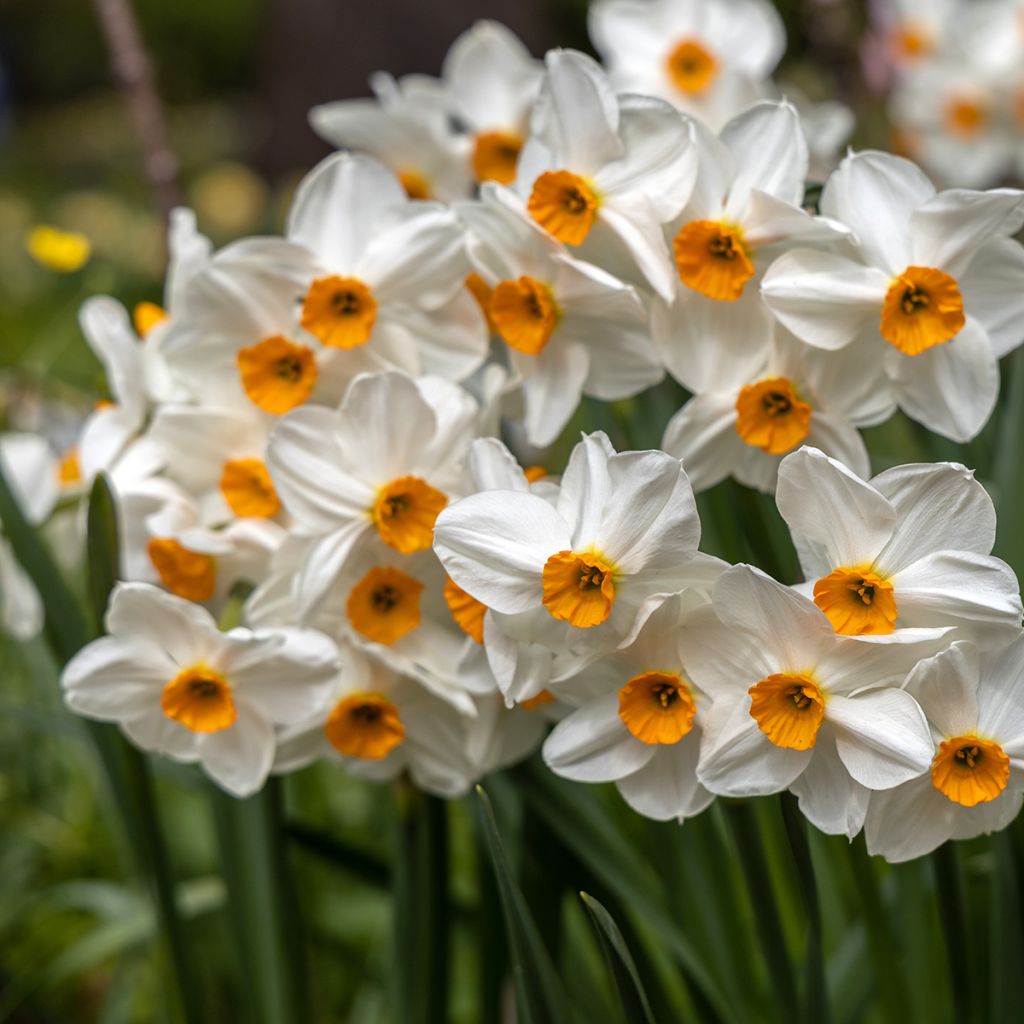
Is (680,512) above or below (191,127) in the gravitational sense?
below

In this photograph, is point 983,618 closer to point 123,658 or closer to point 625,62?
point 123,658

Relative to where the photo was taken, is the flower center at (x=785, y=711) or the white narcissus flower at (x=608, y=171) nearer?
the flower center at (x=785, y=711)

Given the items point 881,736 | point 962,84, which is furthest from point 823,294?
point 962,84

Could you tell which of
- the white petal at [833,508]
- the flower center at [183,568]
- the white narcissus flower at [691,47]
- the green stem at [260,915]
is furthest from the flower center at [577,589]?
the white narcissus flower at [691,47]

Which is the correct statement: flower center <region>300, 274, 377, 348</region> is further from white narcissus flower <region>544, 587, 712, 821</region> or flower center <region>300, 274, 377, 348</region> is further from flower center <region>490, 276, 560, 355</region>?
white narcissus flower <region>544, 587, 712, 821</region>

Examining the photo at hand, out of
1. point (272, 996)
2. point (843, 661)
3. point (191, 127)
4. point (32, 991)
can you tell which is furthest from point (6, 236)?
point (191, 127)

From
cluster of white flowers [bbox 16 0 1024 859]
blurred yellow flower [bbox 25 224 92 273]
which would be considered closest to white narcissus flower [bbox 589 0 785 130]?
cluster of white flowers [bbox 16 0 1024 859]

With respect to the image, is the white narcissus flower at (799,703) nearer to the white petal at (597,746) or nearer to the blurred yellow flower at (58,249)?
the white petal at (597,746)
